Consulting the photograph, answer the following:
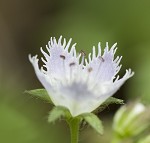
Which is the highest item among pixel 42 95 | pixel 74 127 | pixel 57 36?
pixel 42 95

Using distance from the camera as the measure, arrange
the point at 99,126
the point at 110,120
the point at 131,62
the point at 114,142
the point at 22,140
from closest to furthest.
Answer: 1. the point at 99,126
2. the point at 114,142
3. the point at 22,140
4. the point at 110,120
5. the point at 131,62

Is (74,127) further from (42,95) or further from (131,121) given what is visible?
(131,121)

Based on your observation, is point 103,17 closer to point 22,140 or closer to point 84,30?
point 84,30

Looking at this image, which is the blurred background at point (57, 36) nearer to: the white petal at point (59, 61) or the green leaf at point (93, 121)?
the white petal at point (59, 61)

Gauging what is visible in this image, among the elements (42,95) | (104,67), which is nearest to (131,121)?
(104,67)

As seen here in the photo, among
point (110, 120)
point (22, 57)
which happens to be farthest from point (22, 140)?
point (22, 57)

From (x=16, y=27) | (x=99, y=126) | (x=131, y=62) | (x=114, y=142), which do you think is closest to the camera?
(x=99, y=126)

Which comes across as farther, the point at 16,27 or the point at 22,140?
the point at 16,27
